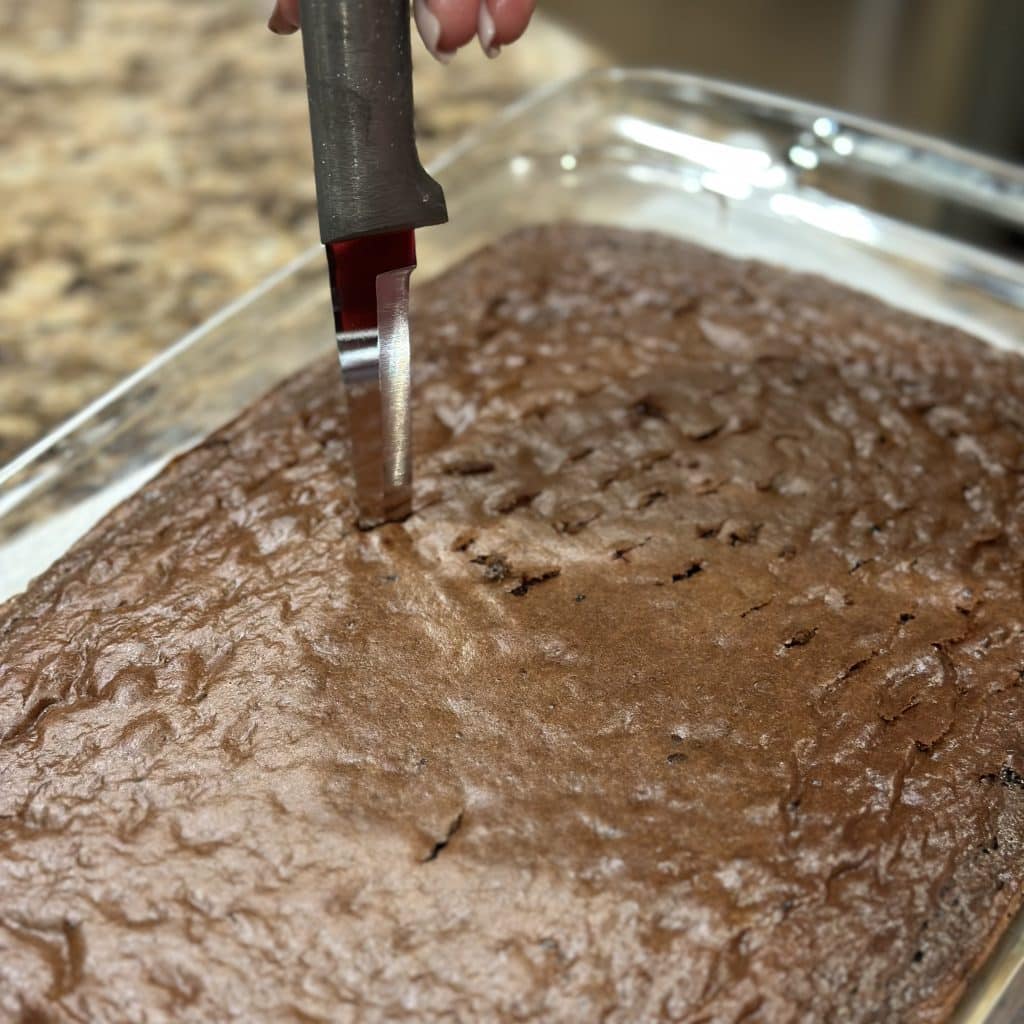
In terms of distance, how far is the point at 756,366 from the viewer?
1728 millimetres

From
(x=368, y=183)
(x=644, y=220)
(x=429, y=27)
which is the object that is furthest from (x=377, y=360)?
(x=644, y=220)

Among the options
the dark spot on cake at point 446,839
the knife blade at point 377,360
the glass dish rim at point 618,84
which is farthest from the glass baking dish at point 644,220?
the dark spot on cake at point 446,839

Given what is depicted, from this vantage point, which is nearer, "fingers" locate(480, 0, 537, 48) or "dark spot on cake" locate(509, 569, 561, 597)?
"fingers" locate(480, 0, 537, 48)

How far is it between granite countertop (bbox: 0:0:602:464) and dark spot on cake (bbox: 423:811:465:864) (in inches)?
39.4

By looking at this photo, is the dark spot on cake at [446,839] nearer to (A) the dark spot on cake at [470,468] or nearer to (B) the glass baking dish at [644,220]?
(A) the dark spot on cake at [470,468]

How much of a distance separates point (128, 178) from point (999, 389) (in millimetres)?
1648

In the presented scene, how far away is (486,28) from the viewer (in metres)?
1.23

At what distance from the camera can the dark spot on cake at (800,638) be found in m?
1.37

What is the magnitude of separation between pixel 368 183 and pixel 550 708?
1.94 feet

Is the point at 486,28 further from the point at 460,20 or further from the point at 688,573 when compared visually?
the point at 688,573

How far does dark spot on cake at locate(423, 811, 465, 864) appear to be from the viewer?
1190 millimetres

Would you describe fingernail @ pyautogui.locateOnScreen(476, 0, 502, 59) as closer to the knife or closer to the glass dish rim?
the knife

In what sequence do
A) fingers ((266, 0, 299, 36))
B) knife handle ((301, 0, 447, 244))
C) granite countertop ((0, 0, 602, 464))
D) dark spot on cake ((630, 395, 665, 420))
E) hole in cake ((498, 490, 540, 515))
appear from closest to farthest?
knife handle ((301, 0, 447, 244)) < fingers ((266, 0, 299, 36)) < hole in cake ((498, 490, 540, 515)) < dark spot on cake ((630, 395, 665, 420)) < granite countertop ((0, 0, 602, 464))

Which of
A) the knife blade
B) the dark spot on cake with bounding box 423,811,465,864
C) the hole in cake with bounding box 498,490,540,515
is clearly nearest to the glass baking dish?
the knife blade
